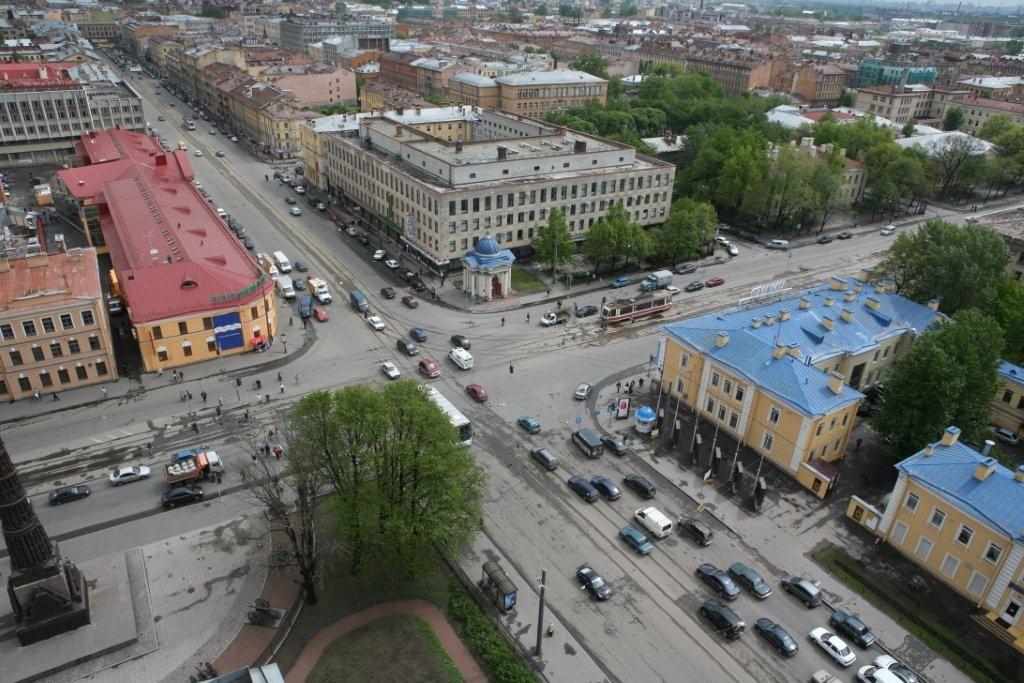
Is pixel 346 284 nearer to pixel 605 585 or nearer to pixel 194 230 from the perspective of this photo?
pixel 194 230

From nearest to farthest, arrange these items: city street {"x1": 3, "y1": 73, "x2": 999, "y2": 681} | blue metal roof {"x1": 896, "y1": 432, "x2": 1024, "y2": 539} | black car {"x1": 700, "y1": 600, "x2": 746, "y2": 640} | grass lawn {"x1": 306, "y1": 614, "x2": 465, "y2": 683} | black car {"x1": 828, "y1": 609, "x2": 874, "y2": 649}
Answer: grass lawn {"x1": 306, "y1": 614, "x2": 465, "y2": 683} < black car {"x1": 828, "y1": 609, "x2": 874, "y2": 649} < black car {"x1": 700, "y1": 600, "x2": 746, "y2": 640} < city street {"x1": 3, "y1": 73, "x2": 999, "y2": 681} < blue metal roof {"x1": 896, "y1": 432, "x2": 1024, "y2": 539}

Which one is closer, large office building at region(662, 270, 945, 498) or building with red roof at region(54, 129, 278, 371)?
large office building at region(662, 270, 945, 498)

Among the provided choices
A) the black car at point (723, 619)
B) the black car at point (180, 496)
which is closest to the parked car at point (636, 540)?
the black car at point (723, 619)

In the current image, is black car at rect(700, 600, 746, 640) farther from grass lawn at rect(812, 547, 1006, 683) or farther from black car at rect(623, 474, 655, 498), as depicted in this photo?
black car at rect(623, 474, 655, 498)

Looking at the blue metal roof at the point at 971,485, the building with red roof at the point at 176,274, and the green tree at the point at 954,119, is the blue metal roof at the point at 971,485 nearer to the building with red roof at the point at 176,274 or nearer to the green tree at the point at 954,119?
the building with red roof at the point at 176,274

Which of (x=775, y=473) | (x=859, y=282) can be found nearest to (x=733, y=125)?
(x=859, y=282)

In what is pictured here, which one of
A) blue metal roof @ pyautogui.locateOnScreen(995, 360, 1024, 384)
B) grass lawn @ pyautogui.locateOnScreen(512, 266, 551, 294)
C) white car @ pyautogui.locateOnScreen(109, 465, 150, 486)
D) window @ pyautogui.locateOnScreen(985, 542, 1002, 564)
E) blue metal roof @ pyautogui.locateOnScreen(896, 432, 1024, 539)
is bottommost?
grass lawn @ pyautogui.locateOnScreen(512, 266, 551, 294)

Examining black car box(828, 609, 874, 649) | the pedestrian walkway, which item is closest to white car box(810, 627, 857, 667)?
black car box(828, 609, 874, 649)

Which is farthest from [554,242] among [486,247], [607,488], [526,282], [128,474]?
[128,474]
